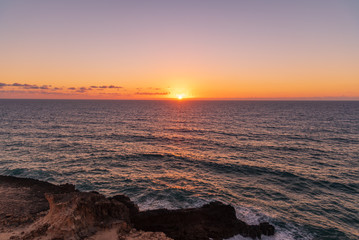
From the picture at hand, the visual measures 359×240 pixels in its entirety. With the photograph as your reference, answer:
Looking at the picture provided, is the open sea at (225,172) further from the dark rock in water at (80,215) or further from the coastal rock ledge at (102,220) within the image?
the dark rock in water at (80,215)

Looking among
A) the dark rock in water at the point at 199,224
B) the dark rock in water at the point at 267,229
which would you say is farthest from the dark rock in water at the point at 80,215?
the dark rock in water at the point at 267,229

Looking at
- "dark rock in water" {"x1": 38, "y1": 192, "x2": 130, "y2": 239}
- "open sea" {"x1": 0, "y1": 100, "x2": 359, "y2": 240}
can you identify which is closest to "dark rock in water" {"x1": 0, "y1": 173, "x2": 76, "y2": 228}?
"open sea" {"x1": 0, "y1": 100, "x2": 359, "y2": 240}

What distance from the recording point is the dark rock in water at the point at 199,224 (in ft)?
63.5

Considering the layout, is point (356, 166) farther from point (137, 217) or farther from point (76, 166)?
point (76, 166)

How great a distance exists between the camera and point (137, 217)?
21.5 metres

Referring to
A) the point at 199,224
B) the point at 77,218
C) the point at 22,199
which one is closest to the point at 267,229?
the point at 199,224

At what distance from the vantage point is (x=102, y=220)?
1767cm

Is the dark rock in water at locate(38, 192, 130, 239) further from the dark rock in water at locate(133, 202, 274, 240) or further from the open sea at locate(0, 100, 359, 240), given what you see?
the open sea at locate(0, 100, 359, 240)

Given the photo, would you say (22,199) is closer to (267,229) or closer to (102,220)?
(102,220)

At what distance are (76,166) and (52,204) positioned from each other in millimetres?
22529

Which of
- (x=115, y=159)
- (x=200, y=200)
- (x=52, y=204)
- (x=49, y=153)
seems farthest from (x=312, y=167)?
(x=49, y=153)

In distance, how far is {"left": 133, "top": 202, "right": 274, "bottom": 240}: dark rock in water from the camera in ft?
63.5

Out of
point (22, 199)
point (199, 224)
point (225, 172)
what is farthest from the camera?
point (225, 172)

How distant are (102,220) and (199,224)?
382 inches
